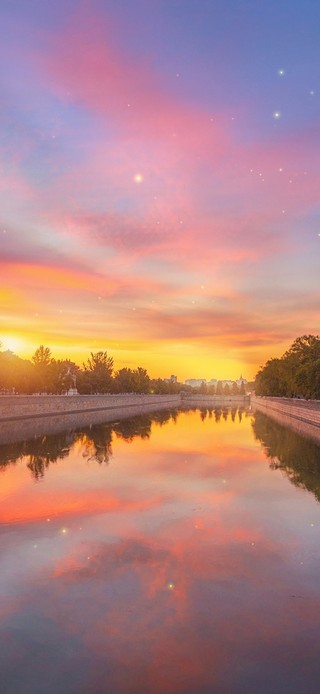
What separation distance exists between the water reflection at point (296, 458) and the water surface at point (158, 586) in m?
1.24

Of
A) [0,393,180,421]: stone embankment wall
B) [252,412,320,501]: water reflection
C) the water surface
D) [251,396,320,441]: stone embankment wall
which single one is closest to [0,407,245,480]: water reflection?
the water surface

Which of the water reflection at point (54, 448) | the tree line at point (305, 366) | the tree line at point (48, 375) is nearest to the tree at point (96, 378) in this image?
the tree line at point (48, 375)

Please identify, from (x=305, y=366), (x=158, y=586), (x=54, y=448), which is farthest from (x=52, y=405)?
(x=158, y=586)

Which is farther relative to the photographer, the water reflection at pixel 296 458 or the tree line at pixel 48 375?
the tree line at pixel 48 375

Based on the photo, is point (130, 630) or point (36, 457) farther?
point (36, 457)

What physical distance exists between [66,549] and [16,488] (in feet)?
22.6

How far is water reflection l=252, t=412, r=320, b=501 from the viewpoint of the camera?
766 inches

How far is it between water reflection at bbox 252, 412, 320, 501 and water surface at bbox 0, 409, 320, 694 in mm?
1241

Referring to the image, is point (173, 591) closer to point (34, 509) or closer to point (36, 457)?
point (34, 509)

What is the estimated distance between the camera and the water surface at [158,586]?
598 cm

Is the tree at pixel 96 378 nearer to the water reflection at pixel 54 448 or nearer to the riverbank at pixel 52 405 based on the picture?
the riverbank at pixel 52 405

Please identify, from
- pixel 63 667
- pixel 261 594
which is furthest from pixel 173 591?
pixel 63 667

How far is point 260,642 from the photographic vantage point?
665cm

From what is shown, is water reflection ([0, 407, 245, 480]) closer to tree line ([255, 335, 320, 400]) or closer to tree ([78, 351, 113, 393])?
tree line ([255, 335, 320, 400])
